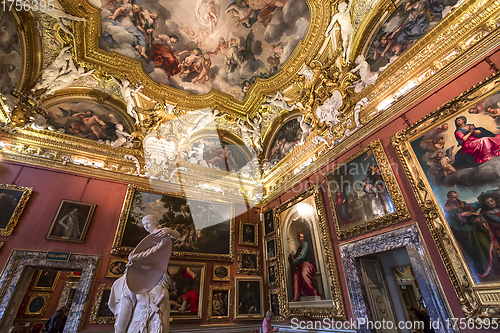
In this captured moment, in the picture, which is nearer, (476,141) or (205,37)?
(476,141)

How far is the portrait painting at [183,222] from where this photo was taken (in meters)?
7.96

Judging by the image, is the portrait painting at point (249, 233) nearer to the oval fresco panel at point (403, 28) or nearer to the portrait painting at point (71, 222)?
the portrait painting at point (71, 222)

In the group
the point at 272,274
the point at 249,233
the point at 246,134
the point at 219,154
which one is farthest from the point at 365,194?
the point at 219,154

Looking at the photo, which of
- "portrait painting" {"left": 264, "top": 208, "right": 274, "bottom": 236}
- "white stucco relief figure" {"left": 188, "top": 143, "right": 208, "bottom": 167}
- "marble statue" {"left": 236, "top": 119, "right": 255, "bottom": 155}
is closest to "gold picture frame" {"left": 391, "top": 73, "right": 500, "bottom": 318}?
"portrait painting" {"left": 264, "top": 208, "right": 274, "bottom": 236}

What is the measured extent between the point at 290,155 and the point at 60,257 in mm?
8482

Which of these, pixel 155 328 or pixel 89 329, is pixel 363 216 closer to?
pixel 155 328

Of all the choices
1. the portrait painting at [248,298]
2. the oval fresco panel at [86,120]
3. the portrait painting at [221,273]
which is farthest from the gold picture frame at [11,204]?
the portrait painting at [248,298]

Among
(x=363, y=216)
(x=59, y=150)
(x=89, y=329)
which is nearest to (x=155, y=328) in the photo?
(x=89, y=329)

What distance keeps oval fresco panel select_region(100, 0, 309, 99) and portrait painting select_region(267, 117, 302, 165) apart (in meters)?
2.45

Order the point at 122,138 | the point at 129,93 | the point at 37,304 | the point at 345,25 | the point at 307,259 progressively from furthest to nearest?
the point at 37,304
the point at 122,138
the point at 129,93
the point at 345,25
the point at 307,259

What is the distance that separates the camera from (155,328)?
402cm

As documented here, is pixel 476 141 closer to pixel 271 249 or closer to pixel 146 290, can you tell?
A: pixel 146 290

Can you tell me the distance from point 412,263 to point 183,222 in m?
7.38

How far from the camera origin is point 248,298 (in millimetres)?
8438
